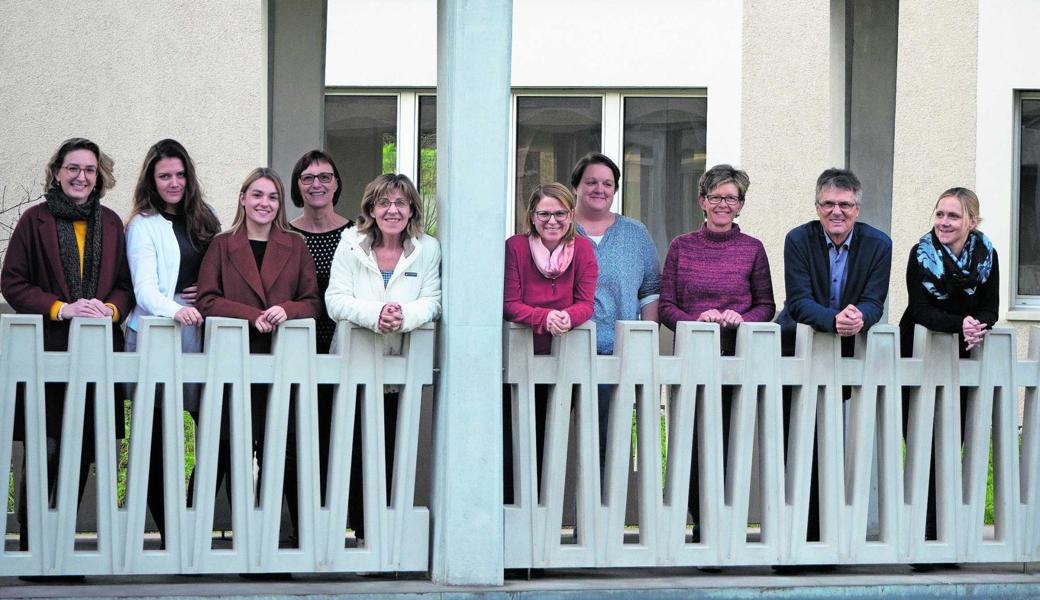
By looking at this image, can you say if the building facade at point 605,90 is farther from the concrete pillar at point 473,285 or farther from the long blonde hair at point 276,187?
the concrete pillar at point 473,285

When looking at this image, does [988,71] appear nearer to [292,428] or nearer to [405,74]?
[405,74]

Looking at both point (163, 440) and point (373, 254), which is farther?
point (373, 254)

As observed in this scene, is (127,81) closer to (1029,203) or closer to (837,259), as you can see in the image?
(1029,203)

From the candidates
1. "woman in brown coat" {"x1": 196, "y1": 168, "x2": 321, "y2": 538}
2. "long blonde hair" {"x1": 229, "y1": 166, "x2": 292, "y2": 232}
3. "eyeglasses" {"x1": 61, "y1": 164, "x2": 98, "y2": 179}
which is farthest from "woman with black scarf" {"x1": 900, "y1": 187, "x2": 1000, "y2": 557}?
"eyeglasses" {"x1": 61, "y1": 164, "x2": 98, "y2": 179}

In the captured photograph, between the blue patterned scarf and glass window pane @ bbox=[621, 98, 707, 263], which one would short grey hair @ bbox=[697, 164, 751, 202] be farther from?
glass window pane @ bbox=[621, 98, 707, 263]

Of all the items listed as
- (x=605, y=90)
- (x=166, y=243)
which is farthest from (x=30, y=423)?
(x=605, y=90)

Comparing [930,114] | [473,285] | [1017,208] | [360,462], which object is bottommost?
[360,462]

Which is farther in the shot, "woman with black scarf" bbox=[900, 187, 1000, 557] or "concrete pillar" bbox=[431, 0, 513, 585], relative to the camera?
"woman with black scarf" bbox=[900, 187, 1000, 557]

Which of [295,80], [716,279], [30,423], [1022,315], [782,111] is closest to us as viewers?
[30,423]

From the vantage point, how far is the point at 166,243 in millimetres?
6492

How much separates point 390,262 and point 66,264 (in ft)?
4.38

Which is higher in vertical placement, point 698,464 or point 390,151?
point 390,151

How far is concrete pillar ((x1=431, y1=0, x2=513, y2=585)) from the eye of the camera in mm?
6117

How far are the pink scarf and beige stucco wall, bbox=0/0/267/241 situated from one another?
712 centimetres
